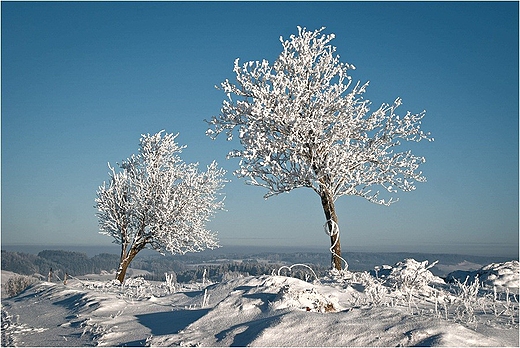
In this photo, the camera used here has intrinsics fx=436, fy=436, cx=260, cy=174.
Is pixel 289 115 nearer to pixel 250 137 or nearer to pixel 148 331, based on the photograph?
pixel 250 137

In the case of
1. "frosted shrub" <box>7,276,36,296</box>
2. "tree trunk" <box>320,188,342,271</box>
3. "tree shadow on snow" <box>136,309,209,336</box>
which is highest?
"tree trunk" <box>320,188,342,271</box>

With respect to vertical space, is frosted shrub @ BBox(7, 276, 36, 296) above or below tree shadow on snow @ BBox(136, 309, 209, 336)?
below

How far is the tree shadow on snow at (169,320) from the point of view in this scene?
578 cm

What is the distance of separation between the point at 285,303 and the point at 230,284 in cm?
213

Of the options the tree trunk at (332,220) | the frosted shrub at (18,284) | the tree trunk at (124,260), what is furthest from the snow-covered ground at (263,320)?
the frosted shrub at (18,284)

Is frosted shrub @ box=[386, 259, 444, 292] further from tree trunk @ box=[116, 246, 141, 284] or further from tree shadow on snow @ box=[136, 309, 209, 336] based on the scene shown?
tree trunk @ box=[116, 246, 141, 284]

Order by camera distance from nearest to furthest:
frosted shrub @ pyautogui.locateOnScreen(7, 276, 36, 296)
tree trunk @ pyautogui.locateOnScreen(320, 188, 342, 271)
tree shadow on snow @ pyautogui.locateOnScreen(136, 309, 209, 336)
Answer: tree shadow on snow @ pyautogui.locateOnScreen(136, 309, 209, 336) < tree trunk @ pyautogui.locateOnScreen(320, 188, 342, 271) < frosted shrub @ pyautogui.locateOnScreen(7, 276, 36, 296)

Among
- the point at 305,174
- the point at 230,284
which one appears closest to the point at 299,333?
the point at 230,284

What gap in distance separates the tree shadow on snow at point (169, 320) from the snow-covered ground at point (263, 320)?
0.02 meters

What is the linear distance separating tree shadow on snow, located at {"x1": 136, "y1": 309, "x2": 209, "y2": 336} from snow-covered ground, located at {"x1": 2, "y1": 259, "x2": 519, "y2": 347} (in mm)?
16

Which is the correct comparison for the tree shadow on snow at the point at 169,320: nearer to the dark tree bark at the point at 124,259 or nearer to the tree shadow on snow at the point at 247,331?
the tree shadow on snow at the point at 247,331

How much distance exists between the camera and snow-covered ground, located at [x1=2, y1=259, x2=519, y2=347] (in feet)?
15.3

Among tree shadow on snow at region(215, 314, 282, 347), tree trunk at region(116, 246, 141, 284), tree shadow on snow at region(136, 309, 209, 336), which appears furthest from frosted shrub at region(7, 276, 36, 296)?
tree shadow on snow at region(215, 314, 282, 347)

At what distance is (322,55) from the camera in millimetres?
15531
